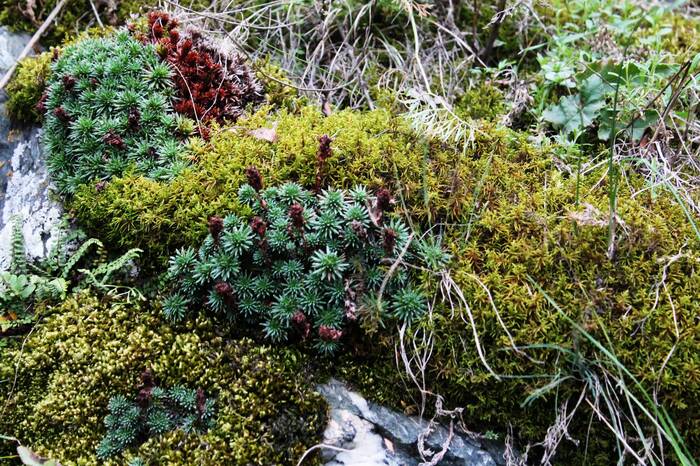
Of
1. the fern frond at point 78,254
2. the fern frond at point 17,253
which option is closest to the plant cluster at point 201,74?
the fern frond at point 78,254

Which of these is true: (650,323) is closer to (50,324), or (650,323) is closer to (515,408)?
(515,408)

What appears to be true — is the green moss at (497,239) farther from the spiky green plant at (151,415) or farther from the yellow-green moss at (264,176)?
the spiky green plant at (151,415)

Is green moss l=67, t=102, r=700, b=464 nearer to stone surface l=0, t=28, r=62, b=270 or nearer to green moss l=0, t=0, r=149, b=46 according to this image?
stone surface l=0, t=28, r=62, b=270

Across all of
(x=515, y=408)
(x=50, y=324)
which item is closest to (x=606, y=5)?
(x=515, y=408)

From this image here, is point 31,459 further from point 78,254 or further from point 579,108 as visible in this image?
point 579,108

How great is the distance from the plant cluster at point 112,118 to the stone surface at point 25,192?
19 centimetres

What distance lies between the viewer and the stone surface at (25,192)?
352 cm

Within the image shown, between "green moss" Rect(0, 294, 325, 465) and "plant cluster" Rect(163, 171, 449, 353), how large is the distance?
0.57ft

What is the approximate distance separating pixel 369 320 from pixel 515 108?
6.56 feet

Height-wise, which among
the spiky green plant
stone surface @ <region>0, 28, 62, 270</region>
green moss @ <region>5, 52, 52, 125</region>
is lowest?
the spiky green plant

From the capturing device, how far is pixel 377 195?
303 cm

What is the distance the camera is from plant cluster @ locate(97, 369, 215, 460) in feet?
8.91

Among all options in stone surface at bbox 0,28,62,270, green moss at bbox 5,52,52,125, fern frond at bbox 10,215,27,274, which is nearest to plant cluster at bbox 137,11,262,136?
green moss at bbox 5,52,52,125

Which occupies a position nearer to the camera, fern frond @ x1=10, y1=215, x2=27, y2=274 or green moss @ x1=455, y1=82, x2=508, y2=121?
fern frond @ x1=10, y1=215, x2=27, y2=274
